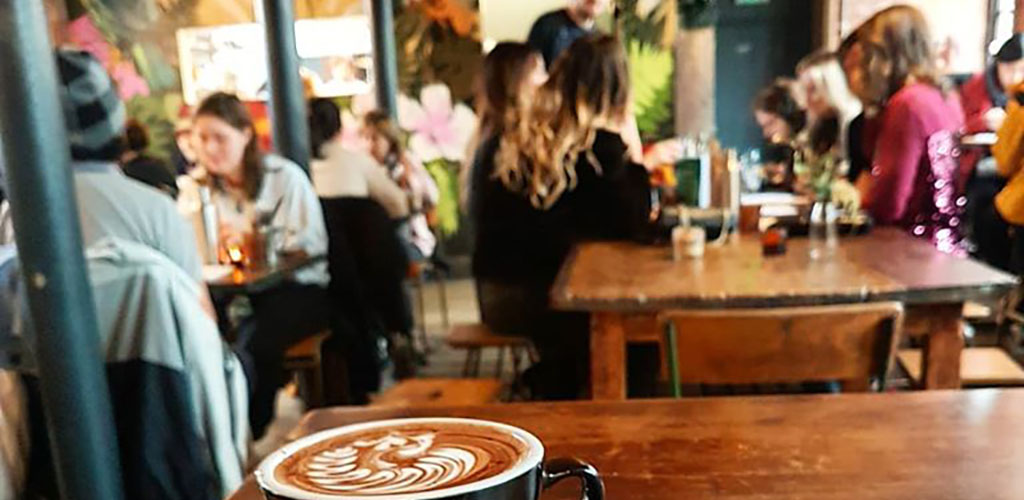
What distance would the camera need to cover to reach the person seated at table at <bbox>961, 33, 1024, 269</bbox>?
13.4 ft

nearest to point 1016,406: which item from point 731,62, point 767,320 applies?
point 767,320

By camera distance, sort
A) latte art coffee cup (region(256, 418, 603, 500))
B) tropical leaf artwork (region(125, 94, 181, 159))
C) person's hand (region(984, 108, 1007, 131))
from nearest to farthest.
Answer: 1. latte art coffee cup (region(256, 418, 603, 500))
2. tropical leaf artwork (region(125, 94, 181, 159))
3. person's hand (region(984, 108, 1007, 131))

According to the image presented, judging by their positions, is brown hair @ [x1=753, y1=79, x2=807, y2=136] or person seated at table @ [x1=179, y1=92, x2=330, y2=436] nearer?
person seated at table @ [x1=179, y1=92, x2=330, y2=436]

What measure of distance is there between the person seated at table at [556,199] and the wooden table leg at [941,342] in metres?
0.80

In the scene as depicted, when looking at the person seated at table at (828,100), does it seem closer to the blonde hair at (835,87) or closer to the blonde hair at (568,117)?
the blonde hair at (835,87)

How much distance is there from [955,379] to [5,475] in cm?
A: 201

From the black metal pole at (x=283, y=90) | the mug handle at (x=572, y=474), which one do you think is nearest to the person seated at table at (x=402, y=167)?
the black metal pole at (x=283, y=90)

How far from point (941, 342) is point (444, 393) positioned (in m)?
1.22

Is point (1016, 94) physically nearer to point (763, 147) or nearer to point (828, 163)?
point (828, 163)

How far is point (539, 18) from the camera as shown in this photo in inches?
167

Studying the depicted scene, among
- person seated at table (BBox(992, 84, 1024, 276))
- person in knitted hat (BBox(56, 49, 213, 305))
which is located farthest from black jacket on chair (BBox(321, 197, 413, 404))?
person seated at table (BBox(992, 84, 1024, 276))

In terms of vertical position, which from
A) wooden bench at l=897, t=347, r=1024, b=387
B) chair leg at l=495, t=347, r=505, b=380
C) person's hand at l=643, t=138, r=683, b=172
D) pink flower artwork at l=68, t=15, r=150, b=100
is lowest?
chair leg at l=495, t=347, r=505, b=380

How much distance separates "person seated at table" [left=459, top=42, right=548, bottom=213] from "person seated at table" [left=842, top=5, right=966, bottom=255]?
1021 mm

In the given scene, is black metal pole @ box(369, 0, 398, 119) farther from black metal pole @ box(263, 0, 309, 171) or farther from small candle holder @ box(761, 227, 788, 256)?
small candle holder @ box(761, 227, 788, 256)
